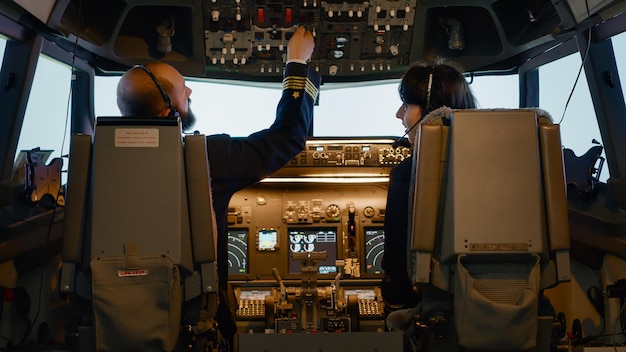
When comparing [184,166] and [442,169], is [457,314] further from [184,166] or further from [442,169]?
[184,166]

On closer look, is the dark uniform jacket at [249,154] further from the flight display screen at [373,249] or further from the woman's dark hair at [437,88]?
the flight display screen at [373,249]

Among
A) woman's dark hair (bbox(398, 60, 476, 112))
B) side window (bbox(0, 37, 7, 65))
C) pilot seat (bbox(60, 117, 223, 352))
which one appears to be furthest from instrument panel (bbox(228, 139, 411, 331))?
pilot seat (bbox(60, 117, 223, 352))

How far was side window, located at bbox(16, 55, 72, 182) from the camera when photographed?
12.2 ft

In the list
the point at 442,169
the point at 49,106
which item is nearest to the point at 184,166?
the point at 442,169

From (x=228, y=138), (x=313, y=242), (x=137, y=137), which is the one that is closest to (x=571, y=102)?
(x=313, y=242)

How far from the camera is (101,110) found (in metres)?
4.26

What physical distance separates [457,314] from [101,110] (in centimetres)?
275

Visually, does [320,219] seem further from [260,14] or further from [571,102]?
[571,102]

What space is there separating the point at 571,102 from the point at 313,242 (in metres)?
1.54

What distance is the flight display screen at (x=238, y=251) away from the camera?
12.4ft

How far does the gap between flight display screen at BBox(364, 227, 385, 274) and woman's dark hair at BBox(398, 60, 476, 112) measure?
114 cm

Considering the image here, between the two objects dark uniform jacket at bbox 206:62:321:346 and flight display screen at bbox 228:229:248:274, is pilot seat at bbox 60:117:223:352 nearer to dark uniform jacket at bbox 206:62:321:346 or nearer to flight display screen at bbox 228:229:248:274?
dark uniform jacket at bbox 206:62:321:346

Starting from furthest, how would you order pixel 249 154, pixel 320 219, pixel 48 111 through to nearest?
pixel 48 111
pixel 320 219
pixel 249 154

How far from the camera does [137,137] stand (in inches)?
88.5
